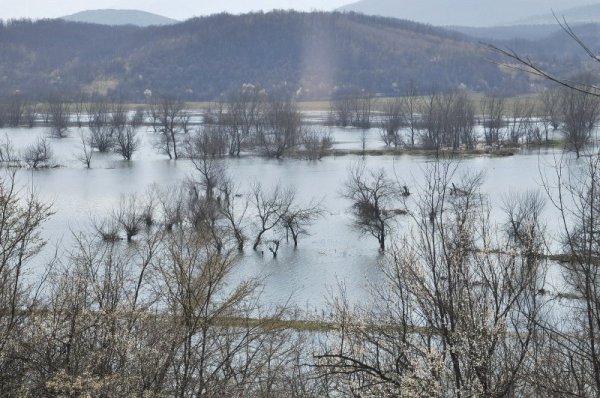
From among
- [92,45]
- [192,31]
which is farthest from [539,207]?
[92,45]

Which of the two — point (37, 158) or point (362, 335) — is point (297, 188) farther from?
point (362, 335)

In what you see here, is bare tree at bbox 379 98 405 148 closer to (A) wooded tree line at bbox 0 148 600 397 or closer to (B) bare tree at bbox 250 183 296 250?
(B) bare tree at bbox 250 183 296 250

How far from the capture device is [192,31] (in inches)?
5167

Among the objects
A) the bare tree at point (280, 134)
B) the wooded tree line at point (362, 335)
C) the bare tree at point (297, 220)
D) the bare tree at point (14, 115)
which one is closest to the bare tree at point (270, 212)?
the bare tree at point (297, 220)

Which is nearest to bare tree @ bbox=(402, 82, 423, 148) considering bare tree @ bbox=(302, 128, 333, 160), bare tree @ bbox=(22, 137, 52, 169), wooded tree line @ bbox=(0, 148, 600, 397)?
bare tree @ bbox=(302, 128, 333, 160)

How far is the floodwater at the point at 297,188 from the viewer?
760 inches

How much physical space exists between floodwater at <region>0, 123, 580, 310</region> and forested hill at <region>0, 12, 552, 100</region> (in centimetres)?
5982

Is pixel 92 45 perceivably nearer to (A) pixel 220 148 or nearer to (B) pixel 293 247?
(A) pixel 220 148

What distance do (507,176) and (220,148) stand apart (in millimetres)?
19076

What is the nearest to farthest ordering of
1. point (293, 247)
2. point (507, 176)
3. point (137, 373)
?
point (137, 373)
point (293, 247)
point (507, 176)

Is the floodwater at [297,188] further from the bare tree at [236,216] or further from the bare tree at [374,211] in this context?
the bare tree at [236,216]

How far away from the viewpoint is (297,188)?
104 feet

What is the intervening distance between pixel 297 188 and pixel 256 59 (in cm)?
9562

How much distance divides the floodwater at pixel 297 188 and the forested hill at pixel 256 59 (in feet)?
196
